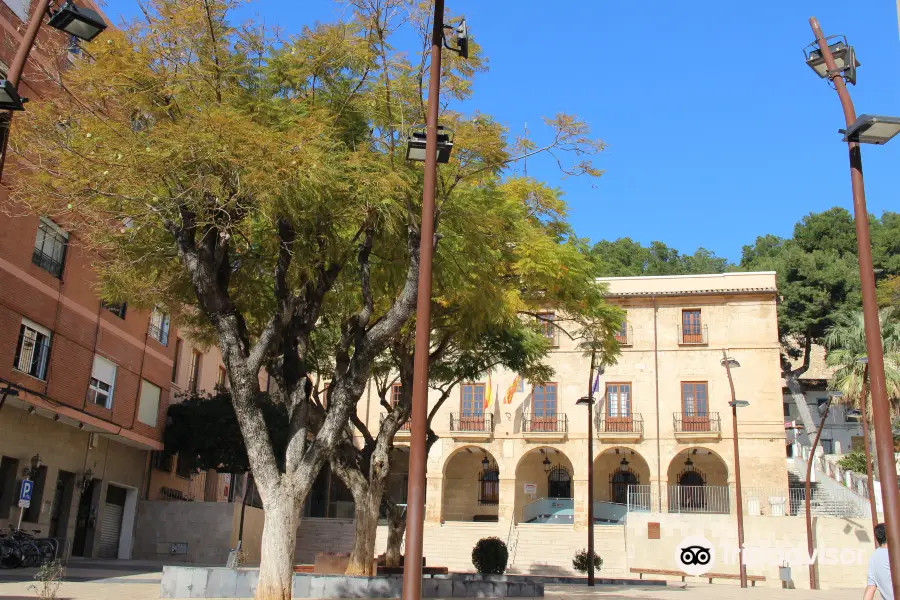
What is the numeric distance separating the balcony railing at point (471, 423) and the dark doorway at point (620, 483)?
6.84 meters

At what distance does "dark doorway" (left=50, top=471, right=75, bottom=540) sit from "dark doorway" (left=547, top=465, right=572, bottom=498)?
79.2ft

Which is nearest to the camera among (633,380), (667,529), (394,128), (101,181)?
(101,181)

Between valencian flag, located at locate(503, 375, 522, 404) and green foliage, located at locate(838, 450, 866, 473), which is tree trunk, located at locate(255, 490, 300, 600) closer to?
valencian flag, located at locate(503, 375, 522, 404)

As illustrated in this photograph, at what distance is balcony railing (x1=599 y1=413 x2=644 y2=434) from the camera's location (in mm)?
38500

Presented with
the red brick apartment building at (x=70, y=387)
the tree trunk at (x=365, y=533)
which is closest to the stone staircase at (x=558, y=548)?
the red brick apartment building at (x=70, y=387)

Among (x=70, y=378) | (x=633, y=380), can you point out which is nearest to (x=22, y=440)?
(x=70, y=378)

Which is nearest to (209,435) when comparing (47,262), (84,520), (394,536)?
(84,520)

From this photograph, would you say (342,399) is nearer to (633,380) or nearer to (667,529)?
(667,529)

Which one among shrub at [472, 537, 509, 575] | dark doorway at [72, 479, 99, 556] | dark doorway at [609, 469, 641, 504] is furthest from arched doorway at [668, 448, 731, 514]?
dark doorway at [72, 479, 99, 556]

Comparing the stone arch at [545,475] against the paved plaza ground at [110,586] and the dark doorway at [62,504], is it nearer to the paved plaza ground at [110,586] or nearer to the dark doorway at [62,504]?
the paved plaza ground at [110,586]

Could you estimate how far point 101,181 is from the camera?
12.0 meters

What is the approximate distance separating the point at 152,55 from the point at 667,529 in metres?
26.9

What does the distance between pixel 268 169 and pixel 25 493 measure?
1286 cm

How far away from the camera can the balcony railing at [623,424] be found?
38500 millimetres
